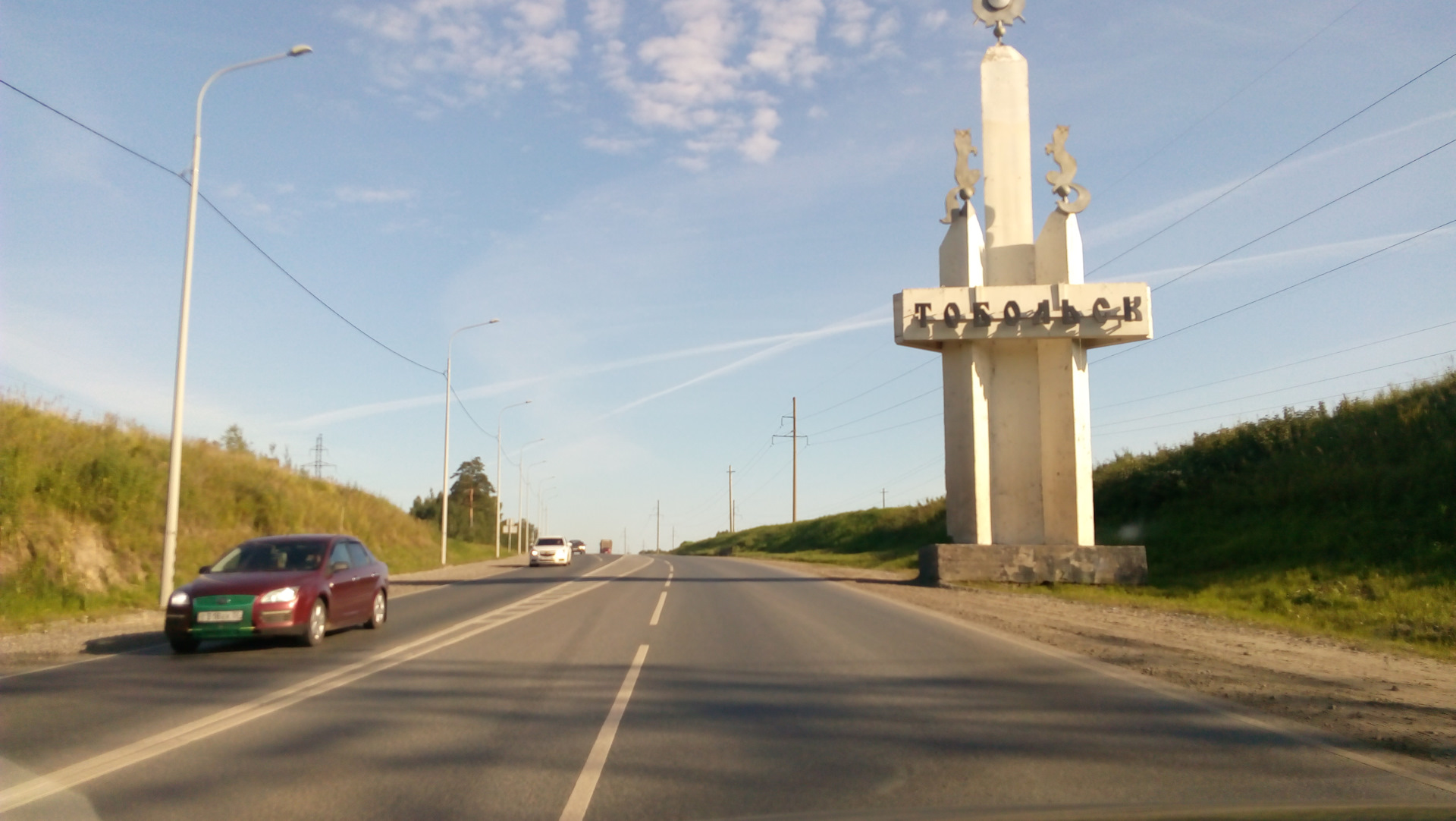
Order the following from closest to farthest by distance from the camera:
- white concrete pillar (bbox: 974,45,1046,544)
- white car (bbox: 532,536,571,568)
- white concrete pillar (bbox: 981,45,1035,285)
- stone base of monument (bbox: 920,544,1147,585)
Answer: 1. stone base of monument (bbox: 920,544,1147,585)
2. white concrete pillar (bbox: 974,45,1046,544)
3. white concrete pillar (bbox: 981,45,1035,285)
4. white car (bbox: 532,536,571,568)

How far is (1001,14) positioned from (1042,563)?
623 inches

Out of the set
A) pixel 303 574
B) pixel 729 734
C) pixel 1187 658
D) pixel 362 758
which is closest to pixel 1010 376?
pixel 1187 658

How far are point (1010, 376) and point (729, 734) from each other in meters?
22.0

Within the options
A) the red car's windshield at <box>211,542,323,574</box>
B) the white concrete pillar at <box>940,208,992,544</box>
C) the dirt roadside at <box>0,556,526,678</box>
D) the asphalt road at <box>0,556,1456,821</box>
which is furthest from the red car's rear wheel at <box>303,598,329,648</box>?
the white concrete pillar at <box>940,208,992,544</box>

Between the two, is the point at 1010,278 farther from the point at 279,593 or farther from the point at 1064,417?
the point at 279,593

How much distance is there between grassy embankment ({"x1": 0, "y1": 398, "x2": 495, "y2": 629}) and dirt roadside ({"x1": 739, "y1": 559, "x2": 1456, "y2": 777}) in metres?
16.4

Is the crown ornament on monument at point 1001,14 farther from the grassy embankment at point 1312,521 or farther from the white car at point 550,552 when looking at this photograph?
the white car at point 550,552

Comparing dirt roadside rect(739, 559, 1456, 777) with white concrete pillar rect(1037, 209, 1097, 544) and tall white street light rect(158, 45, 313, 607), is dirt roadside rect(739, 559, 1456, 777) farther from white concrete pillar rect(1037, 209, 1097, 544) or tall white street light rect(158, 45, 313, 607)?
tall white street light rect(158, 45, 313, 607)

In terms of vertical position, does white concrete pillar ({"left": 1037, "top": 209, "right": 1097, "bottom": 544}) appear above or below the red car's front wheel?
above

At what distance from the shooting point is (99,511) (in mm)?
22781

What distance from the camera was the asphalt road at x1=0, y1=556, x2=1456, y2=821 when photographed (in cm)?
592

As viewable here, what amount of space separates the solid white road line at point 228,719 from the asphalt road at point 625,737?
33 millimetres

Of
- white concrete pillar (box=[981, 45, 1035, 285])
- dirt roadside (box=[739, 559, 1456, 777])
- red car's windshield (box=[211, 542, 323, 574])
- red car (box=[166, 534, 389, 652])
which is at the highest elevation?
white concrete pillar (box=[981, 45, 1035, 285])

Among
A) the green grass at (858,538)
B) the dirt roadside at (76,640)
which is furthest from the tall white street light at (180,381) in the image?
the green grass at (858,538)
